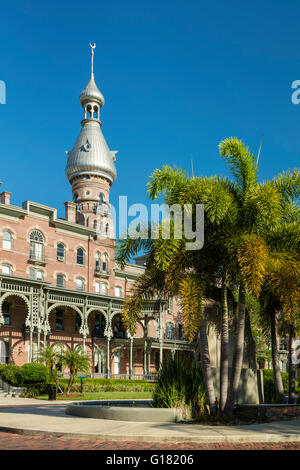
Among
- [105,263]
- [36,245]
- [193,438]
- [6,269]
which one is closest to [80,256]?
[105,263]

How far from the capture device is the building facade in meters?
37.3

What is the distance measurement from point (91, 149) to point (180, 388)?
49.1m

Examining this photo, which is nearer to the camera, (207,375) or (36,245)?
(207,375)

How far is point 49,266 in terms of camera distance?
1688 inches

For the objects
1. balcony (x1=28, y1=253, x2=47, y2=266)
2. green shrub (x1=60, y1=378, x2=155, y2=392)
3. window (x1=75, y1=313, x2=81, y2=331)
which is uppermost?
balcony (x1=28, y1=253, x2=47, y2=266)

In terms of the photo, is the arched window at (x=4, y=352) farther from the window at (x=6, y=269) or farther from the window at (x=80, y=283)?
the window at (x=80, y=283)

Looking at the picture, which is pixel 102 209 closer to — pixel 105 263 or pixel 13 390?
pixel 105 263

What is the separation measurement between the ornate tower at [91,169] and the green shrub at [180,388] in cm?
4177

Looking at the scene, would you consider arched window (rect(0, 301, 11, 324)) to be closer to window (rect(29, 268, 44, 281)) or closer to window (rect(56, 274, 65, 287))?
window (rect(29, 268, 44, 281))

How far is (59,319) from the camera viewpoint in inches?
1665

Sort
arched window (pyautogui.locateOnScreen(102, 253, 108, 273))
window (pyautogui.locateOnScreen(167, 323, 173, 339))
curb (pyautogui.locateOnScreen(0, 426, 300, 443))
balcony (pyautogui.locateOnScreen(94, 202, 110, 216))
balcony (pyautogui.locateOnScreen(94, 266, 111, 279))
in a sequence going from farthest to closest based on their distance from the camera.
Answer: balcony (pyautogui.locateOnScreen(94, 202, 110, 216))
window (pyautogui.locateOnScreen(167, 323, 173, 339))
arched window (pyautogui.locateOnScreen(102, 253, 108, 273))
balcony (pyautogui.locateOnScreen(94, 266, 111, 279))
curb (pyautogui.locateOnScreen(0, 426, 300, 443))

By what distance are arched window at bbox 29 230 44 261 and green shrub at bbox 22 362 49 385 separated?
47.4ft

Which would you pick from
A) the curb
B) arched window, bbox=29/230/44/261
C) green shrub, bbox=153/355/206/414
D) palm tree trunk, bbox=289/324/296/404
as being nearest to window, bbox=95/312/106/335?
arched window, bbox=29/230/44/261
